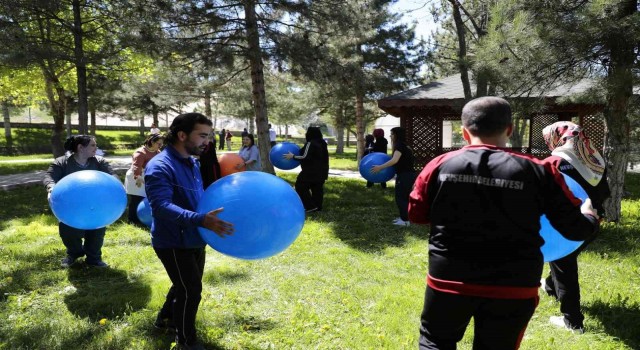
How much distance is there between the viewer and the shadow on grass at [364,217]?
668 centimetres

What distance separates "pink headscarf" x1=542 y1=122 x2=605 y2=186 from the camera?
3.52 metres

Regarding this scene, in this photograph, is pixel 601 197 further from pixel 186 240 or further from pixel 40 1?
pixel 40 1

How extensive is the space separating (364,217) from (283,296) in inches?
159

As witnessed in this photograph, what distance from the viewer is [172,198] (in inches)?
111

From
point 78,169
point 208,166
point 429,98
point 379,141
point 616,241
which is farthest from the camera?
A: point 429,98

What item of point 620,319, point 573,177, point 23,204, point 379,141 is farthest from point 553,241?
point 23,204

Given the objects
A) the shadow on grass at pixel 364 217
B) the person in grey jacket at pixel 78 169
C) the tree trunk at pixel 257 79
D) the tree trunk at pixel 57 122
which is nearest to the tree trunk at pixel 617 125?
the shadow on grass at pixel 364 217

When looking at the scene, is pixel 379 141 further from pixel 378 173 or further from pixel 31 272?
pixel 31 272

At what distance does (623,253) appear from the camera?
5.72 meters

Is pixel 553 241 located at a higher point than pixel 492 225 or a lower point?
lower

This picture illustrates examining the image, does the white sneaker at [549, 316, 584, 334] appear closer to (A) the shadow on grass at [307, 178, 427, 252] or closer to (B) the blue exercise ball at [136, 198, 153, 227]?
(A) the shadow on grass at [307, 178, 427, 252]

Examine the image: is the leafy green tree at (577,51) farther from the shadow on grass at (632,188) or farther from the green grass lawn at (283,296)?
the shadow on grass at (632,188)

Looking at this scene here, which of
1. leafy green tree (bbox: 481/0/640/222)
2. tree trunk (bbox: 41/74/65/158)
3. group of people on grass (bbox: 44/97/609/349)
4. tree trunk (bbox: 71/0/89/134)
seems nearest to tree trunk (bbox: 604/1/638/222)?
leafy green tree (bbox: 481/0/640/222)

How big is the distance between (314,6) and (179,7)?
3276 mm
